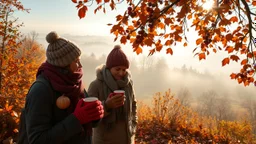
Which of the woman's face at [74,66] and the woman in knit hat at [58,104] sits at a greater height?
the woman's face at [74,66]

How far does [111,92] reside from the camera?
234 cm

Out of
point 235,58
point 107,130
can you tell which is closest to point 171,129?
point 235,58

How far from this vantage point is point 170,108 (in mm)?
6727

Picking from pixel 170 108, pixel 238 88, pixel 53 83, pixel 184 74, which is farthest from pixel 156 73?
pixel 53 83

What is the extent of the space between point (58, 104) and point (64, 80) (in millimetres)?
196

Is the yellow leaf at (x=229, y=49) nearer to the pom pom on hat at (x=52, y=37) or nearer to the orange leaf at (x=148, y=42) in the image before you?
the orange leaf at (x=148, y=42)

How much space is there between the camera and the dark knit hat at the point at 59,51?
4.75ft

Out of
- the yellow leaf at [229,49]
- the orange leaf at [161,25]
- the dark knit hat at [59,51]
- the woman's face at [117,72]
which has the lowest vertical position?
the woman's face at [117,72]

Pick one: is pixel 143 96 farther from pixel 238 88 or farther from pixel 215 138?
pixel 215 138

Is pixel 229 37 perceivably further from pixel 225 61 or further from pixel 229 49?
pixel 225 61

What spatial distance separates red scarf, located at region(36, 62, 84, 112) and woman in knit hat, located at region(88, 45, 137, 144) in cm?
67

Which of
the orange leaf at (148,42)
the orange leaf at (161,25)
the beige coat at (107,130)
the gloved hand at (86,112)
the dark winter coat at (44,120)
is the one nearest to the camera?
the dark winter coat at (44,120)

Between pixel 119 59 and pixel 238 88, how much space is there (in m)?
94.3

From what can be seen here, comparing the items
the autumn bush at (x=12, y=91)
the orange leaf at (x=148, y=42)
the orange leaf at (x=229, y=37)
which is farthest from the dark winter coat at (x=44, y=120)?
the autumn bush at (x=12, y=91)
